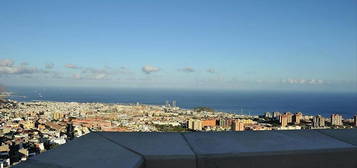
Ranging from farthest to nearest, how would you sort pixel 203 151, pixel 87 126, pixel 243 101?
pixel 243 101, pixel 87 126, pixel 203 151

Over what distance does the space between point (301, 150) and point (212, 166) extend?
1.00 feet

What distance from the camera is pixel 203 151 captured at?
87 centimetres

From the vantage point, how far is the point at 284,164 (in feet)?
2.99

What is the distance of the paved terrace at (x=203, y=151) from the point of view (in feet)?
2.41

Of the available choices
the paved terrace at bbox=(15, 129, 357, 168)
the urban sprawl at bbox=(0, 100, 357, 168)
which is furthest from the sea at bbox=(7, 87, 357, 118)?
the paved terrace at bbox=(15, 129, 357, 168)

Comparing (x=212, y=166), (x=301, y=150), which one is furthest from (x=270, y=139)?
(x=212, y=166)

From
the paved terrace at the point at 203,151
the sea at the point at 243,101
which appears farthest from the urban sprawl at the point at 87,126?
the sea at the point at 243,101

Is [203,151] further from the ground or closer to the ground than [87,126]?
further from the ground

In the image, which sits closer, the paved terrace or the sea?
the paved terrace

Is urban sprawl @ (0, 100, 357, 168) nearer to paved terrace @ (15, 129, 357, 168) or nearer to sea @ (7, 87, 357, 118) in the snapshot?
paved terrace @ (15, 129, 357, 168)

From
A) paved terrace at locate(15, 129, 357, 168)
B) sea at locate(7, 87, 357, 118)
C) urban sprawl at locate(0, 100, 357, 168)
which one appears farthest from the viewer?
sea at locate(7, 87, 357, 118)

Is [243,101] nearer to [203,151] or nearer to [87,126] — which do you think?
[87,126]

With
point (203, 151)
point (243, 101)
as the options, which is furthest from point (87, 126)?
point (243, 101)

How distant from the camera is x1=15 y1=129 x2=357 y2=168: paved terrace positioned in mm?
735
